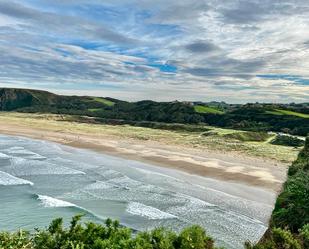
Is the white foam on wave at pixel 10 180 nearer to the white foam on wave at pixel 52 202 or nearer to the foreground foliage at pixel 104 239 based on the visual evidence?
the white foam on wave at pixel 52 202

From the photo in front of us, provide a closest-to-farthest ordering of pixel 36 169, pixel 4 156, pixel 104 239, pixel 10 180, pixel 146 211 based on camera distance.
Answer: pixel 104 239, pixel 146 211, pixel 10 180, pixel 36 169, pixel 4 156

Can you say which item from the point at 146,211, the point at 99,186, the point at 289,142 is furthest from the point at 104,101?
the point at 146,211

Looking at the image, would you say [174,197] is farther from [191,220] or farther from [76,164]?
[76,164]

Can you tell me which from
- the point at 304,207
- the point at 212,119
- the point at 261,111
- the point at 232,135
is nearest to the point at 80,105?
the point at 212,119

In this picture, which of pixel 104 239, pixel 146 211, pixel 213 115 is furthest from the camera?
pixel 213 115

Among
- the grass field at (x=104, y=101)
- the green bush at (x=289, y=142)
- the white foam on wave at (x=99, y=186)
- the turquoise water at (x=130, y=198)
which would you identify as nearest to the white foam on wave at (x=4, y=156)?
the turquoise water at (x=130, y=198)

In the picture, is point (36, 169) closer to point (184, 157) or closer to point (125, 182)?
point (125, 182)
